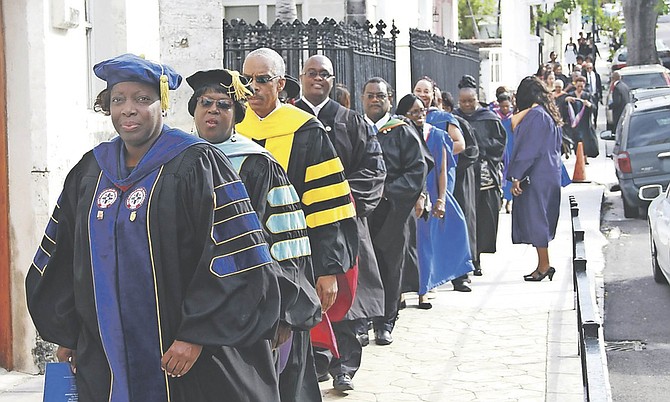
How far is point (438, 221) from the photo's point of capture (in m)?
11.8

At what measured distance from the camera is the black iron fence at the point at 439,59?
732 inches

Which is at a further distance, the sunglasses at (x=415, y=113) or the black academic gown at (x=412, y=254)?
the sunglasses at (x=415, y=113)

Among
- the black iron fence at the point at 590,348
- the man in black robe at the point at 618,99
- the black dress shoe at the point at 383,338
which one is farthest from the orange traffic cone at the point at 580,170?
the black iron fence at the point at 590,348

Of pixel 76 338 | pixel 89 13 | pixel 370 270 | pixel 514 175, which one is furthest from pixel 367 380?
pixel 514 175

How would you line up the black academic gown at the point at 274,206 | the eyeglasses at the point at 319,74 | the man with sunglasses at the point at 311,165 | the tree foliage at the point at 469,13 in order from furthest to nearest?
the tree foliage at the point at 469,13 < the eyeglasses at the point at 319,74 < the man with sunglasses at the point at 311,165 < the black academic gown at the point at 274,206

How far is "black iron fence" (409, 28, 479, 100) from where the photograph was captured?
1859cm

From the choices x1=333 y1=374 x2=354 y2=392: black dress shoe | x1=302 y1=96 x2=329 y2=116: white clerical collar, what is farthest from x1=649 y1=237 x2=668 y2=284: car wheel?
x1=302 y1=96 x2=329 y2=116: white clerical collar

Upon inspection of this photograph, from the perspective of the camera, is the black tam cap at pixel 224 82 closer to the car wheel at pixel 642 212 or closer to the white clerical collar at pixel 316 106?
the white clerical collar at pixel 316 106

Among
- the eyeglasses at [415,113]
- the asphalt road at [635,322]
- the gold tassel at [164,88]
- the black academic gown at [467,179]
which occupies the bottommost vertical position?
the asphalt road at [635,322]

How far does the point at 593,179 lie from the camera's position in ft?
78.0

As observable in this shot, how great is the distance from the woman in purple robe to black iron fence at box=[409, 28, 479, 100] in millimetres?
5165

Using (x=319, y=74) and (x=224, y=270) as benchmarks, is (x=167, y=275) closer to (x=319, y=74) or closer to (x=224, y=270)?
(x=224, y=270)

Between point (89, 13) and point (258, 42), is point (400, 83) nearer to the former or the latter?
point (258, 42)

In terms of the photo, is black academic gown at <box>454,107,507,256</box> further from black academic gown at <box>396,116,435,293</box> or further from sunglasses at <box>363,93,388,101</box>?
sunglasses at <box>363,93,388,101</box>
